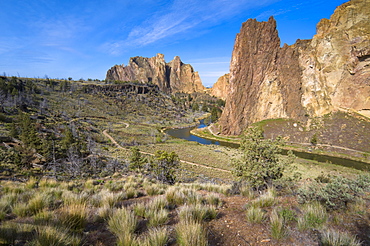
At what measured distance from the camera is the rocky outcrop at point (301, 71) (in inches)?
1828

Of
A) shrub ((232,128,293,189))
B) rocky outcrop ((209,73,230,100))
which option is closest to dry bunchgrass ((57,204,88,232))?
shrub ((232,128,293,189))

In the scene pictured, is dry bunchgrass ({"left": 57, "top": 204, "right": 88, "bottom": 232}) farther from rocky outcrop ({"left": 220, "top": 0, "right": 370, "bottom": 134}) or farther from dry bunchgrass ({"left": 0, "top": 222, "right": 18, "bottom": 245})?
rocky outcrop ({"left": 220, "top": 0, "right": 370, "bottom": 134})

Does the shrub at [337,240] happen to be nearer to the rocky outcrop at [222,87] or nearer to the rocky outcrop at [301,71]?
the rocky outcrop at [301,71]

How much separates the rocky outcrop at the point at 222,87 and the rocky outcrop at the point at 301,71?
349 ft

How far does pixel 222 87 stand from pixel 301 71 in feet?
383

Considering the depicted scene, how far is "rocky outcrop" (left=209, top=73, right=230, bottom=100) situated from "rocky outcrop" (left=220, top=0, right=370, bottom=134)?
349 ft

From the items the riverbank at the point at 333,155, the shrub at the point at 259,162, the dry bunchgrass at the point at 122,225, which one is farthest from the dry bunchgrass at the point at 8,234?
the riverbank at the point at 333,155

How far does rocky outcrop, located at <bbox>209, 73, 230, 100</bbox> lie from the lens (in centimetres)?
17099

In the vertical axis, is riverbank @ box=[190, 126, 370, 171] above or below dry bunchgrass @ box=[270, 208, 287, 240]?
below

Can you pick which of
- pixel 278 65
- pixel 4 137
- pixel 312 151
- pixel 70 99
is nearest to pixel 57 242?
pixel 4 137

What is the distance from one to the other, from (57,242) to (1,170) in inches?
655

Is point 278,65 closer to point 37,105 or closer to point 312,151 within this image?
point 312,151

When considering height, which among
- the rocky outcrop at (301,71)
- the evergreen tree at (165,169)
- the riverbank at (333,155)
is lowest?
the riverbank at (333,155)

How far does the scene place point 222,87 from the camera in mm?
174250
